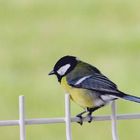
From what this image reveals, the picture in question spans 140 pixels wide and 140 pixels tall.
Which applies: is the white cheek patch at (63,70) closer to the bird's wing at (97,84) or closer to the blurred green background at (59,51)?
the bird's wing at (97,84)

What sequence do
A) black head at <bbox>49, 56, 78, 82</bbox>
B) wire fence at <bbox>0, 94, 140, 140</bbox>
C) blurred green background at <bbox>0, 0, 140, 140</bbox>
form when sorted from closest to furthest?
wire fence at <bbox>0, 94, 140, 140</bbox>
black head at <bbox>49, 56, 78, 82</bbox>
blurred green background at <bbox>0, 0, 140, 140</bbox>

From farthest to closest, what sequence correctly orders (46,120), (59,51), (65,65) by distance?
(59,51)
(65,65)
(46,120)

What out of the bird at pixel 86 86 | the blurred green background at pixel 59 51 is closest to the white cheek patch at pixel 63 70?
the bird at pixel 86 86

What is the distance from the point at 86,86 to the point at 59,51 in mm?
2202

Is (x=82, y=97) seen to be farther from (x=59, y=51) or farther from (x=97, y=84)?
(x=59, y=51)

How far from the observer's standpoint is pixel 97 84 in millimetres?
1224

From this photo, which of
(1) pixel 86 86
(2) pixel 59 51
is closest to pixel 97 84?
(1) pixel 86 86

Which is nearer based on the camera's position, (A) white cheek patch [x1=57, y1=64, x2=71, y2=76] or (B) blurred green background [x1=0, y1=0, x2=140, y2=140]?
(A) white cheek patch [x1=57, y1=64, x2=71, y2=76]

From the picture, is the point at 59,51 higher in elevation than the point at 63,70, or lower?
higher

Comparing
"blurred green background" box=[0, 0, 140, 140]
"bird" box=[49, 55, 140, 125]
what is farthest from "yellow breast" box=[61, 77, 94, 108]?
"blurred green background" box=[0, 0, 140, 140]

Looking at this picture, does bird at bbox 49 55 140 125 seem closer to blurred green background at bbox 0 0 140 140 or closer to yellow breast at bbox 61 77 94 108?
yellow breast at bbox 61 77 94 108

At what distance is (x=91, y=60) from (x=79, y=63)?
6.70ft

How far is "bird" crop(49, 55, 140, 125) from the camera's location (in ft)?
3.94

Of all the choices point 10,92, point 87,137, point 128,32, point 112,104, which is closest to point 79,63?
point 112,104
